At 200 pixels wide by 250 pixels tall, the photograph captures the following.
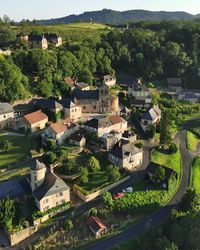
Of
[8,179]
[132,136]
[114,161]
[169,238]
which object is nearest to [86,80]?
[132,136]

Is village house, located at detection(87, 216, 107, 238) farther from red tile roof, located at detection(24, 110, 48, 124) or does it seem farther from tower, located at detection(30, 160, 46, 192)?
red tile roof, located at detection(24, 110, 48, 124)

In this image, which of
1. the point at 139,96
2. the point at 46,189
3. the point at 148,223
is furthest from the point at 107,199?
the point at 139,96

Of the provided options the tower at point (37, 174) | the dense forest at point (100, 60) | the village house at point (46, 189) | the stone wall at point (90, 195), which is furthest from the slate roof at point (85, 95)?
the tower at point (37, 174)

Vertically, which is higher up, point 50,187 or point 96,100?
point 96,100

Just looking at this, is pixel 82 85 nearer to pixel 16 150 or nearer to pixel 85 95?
pixel 85 95

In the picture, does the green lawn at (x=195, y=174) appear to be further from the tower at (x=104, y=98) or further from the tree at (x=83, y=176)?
the tower at (x=104, y=98)

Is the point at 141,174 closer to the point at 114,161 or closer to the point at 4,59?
the point at 114,161

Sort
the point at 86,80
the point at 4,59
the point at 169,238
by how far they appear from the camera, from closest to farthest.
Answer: the point at 169,238 < the point at 4,59 < the point at 86,80
